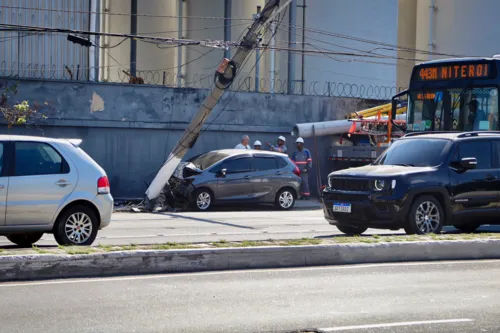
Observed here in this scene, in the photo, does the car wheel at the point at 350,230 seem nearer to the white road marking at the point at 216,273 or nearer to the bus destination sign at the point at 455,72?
the white road marking at the point at 216,273

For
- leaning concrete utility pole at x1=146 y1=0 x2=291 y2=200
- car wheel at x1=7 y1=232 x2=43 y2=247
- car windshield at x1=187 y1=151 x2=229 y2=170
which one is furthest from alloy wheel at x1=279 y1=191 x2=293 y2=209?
car wheel at x1=7 y1=232 x2=43 y2=247

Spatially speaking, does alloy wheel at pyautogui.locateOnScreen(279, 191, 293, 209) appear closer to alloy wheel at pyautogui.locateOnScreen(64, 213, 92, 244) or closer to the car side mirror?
the car side mirror

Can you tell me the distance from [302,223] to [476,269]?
24.7 ft

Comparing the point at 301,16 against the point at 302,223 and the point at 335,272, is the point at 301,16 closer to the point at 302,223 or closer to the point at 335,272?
the point at 302,223

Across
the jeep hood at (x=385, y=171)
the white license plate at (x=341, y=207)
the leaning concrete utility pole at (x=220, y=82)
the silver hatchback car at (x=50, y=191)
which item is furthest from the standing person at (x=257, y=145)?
the silver hatchback car at (x=50, y=191)

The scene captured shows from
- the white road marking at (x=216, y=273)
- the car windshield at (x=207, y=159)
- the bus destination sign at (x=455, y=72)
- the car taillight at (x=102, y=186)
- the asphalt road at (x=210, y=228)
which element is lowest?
the asphalt road at (x=210, y=228)

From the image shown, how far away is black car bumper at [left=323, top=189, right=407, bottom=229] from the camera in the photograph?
1409 centimetres

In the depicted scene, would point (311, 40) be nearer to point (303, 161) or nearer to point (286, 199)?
point (303, 161)

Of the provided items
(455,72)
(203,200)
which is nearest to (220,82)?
(203,200)

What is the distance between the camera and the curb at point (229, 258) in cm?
995

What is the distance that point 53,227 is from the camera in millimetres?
12344

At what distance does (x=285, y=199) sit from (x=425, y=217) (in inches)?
371

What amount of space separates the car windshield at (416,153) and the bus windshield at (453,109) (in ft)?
11.9

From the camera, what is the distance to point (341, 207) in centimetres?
1469
